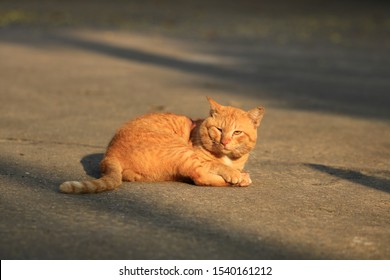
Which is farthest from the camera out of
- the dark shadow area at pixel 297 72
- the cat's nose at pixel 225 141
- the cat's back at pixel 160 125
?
the dark shadow area at pixel 297 72

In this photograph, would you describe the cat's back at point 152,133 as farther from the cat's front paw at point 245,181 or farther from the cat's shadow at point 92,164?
the cat's front paw at point 245,181

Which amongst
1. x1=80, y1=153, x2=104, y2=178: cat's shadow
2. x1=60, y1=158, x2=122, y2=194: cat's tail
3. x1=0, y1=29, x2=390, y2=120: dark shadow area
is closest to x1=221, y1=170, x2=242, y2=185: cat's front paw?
x1=60, y1=158, x2=122, y2=194: cat's tail

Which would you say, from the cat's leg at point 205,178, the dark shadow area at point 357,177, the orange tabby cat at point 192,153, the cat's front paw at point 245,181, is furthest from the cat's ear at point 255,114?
the dark shadow area at point 357,177

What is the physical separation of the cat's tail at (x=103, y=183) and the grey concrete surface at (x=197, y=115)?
0.06 m

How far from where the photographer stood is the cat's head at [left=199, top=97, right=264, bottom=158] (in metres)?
5.52

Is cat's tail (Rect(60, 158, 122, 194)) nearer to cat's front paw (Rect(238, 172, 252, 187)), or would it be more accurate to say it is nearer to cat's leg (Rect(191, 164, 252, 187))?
cat's leg (Rect(191, 164, 252, 187))

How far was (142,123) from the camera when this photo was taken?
5.83 m

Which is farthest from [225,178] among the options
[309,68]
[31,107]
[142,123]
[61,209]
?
[309,68]

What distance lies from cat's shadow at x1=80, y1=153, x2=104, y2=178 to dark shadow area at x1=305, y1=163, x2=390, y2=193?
1867 mm

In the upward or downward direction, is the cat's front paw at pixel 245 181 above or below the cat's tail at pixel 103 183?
above

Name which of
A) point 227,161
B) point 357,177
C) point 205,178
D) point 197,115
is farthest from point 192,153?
point 197,115

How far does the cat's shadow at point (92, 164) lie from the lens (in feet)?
19.5

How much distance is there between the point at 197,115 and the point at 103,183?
3947 mm

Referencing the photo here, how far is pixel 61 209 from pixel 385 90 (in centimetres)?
787
